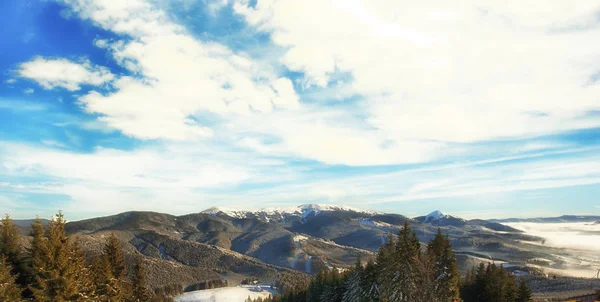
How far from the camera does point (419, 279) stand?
39.4 metres

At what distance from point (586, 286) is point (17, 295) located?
25070 centimetres

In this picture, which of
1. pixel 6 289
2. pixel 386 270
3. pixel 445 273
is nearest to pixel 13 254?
A: pixel 6 289

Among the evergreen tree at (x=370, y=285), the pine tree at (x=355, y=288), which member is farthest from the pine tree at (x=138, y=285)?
the pine tree at (x=355, y=288)

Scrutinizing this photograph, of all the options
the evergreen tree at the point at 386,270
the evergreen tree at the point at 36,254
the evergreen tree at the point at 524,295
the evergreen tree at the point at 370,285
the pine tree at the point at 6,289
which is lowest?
the evergreen tree at the point at 524,295

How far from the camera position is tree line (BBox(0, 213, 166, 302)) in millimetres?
25328

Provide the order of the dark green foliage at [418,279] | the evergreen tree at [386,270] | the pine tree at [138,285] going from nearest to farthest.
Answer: the pine tree at [138,285], the dark green foliage at [418,279], the evergreen tree at [386,270]

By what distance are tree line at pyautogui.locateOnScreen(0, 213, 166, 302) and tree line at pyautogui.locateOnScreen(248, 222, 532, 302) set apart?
87.5 feet

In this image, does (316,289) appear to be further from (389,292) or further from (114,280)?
(114,280)

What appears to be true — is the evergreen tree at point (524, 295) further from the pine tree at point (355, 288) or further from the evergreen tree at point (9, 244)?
the evergreen tree at point (9, 244)

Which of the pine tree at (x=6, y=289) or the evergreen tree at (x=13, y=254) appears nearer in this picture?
the pine tree at (x=6, y=289)

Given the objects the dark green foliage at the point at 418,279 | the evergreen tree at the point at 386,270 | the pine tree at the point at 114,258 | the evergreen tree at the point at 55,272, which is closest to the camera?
the evergreen tree at the point at 55,272

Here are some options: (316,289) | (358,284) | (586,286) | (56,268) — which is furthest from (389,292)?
(586,286)

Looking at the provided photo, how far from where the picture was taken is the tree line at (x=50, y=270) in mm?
25328

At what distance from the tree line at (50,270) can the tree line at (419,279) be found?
26.7m
